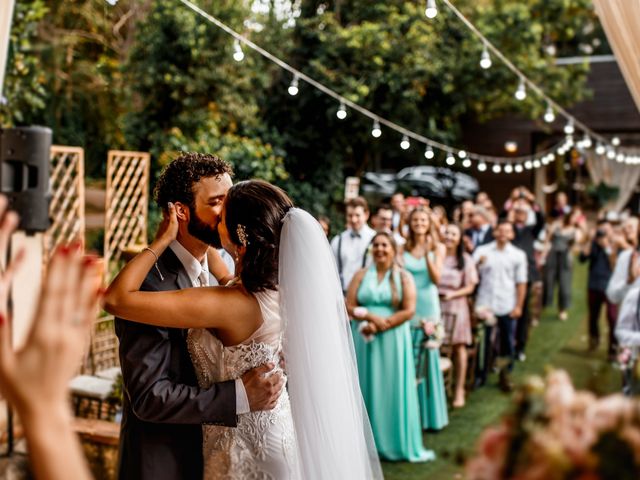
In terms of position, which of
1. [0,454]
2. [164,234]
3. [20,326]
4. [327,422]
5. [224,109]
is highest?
[224,109]

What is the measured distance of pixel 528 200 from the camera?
9023 millimetres

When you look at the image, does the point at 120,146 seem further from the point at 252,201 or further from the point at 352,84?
A: the point at 252,201

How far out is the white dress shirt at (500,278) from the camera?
6.46m

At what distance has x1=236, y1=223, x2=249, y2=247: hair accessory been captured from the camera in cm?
204

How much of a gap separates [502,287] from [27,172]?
3.88 m

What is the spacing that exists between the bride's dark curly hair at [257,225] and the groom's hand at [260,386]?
0.71ft

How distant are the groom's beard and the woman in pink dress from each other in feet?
12.9

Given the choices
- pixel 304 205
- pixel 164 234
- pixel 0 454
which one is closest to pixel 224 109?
pixel 304 205

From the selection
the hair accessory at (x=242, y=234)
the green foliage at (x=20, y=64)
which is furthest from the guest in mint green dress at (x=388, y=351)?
the green foliage at (x=20, y=64)

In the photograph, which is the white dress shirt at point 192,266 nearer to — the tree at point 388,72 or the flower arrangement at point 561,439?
the flower arrangement at point 561,439

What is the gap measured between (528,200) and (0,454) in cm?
658

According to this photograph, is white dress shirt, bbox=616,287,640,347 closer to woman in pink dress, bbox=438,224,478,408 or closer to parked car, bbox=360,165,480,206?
woman in pink dress, bbox=438,224,478,408

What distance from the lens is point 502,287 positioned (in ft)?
21.1

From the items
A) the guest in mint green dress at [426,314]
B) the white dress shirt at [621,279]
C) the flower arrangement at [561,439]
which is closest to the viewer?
the flower arrangement at [561,439]
